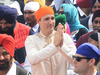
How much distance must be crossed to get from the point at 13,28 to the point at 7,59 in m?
1.78

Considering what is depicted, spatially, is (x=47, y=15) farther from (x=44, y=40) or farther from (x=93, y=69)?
(x=93, y=69)

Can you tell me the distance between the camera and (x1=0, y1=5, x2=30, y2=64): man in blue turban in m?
6.60

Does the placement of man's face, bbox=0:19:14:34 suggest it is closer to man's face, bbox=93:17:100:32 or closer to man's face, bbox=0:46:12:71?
man's face, bbox=0:46:12:71

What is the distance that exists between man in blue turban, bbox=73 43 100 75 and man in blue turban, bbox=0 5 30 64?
8.19ft

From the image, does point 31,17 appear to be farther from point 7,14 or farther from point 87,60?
point 87,60

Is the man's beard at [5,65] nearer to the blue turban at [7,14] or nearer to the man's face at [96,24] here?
the blue turban at [7,14]

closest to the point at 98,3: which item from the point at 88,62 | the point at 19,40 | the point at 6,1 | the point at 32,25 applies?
the point at 32,25

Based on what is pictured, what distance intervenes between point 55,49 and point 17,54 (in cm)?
237

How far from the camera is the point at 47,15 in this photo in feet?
17.6

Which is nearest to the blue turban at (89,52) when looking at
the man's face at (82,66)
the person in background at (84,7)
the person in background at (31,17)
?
the man's face at (82,66)

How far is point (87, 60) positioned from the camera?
4.68 m

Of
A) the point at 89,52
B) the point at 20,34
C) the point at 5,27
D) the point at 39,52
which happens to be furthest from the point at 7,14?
the point at 89,52

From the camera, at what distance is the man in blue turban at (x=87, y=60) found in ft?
15.3

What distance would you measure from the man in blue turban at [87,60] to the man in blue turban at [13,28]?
2.50m
